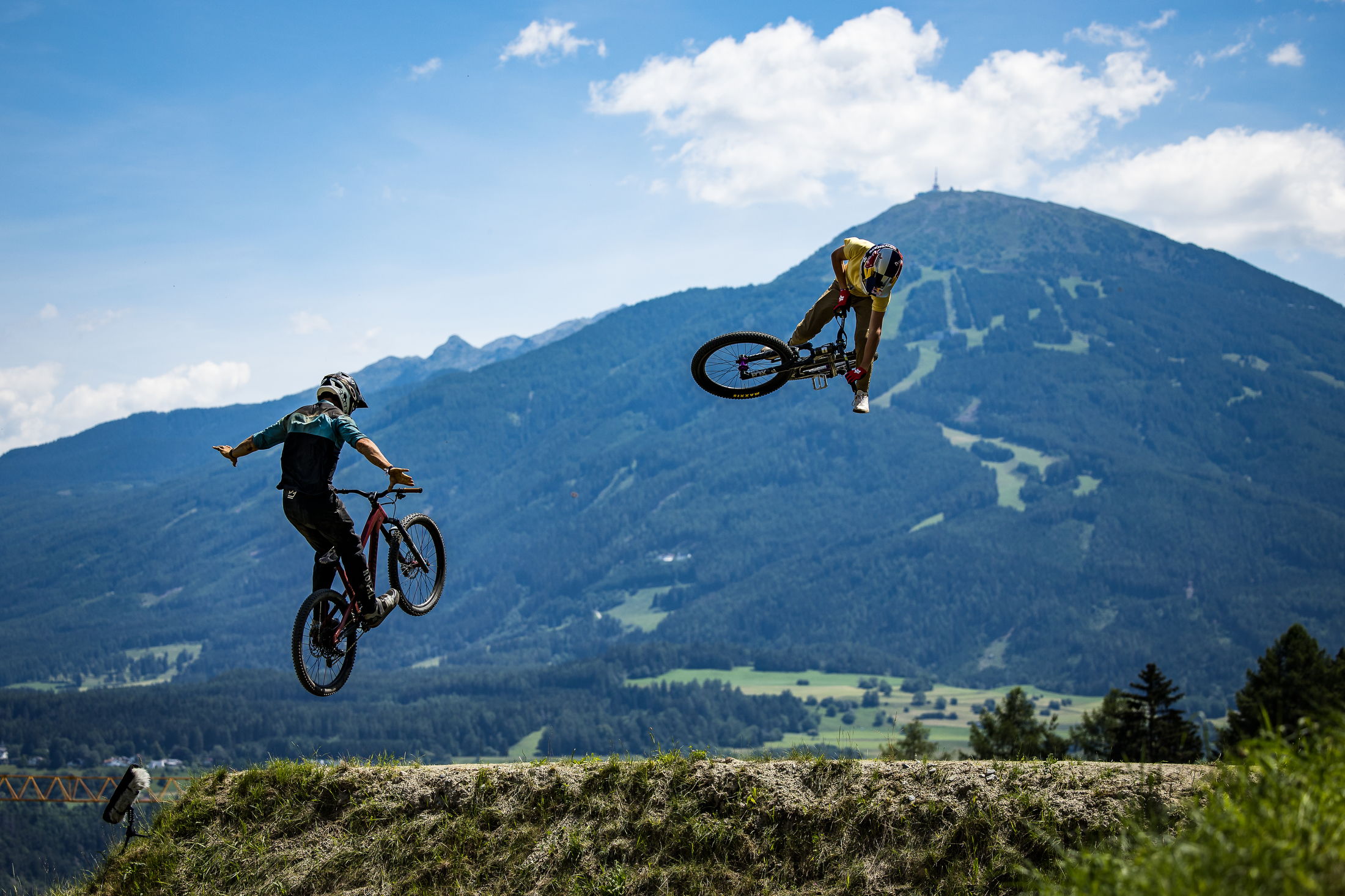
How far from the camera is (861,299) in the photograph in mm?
13062

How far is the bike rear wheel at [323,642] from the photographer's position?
421 inches

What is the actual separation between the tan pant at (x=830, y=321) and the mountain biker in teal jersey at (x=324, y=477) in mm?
6309

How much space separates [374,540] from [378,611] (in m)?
1.01

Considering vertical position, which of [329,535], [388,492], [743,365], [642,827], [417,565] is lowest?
[642,827]

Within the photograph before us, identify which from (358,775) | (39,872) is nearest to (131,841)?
(358,775)

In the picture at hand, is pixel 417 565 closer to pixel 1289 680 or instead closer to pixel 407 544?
pixel 407 544

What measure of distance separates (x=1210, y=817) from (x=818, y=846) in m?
5.04

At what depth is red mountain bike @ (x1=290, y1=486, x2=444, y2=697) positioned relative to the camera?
10781 mm

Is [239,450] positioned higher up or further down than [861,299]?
further down

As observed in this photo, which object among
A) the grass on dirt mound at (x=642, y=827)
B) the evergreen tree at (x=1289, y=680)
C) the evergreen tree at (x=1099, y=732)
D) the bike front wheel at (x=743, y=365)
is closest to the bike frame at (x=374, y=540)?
the grass on dirt mound at (x=642, y=827)

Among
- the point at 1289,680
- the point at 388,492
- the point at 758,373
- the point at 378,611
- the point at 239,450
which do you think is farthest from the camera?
the point at 1289,680

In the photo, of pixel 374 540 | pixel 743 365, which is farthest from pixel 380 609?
pixel 743 365

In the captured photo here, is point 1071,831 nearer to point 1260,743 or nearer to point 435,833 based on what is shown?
point 1260,743

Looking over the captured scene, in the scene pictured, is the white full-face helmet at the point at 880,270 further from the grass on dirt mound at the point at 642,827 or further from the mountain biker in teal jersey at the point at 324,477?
the mountain biker in teal jersey at the point at 324,477
